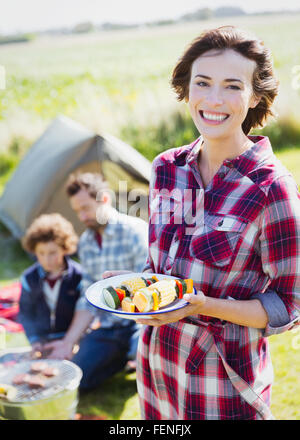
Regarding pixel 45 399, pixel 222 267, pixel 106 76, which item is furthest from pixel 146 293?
pixel 106 76

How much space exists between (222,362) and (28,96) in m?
14.0

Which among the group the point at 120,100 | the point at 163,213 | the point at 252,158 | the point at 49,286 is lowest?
the point at 49,286

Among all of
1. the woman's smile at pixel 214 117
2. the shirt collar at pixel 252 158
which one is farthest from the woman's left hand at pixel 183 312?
the woman's smile at pixel 214 117

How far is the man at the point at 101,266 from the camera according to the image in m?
3.48

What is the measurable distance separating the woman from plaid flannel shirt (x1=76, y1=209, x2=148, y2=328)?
1.66 meters

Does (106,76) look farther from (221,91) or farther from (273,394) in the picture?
(221,91)

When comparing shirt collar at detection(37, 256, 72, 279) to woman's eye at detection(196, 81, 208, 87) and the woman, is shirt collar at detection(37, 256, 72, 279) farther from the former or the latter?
woman's eye at detection(196, 81, 208, 87)

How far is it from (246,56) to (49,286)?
2.53m

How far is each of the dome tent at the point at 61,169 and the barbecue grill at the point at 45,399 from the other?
238 centimetres

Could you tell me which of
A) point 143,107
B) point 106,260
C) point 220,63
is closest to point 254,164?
point 220,63

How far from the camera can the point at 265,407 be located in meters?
1.70

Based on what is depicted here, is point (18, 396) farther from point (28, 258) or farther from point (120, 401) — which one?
point (28, 258)

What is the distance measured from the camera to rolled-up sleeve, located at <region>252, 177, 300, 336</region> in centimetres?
151

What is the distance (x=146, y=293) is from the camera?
5.37 ft
